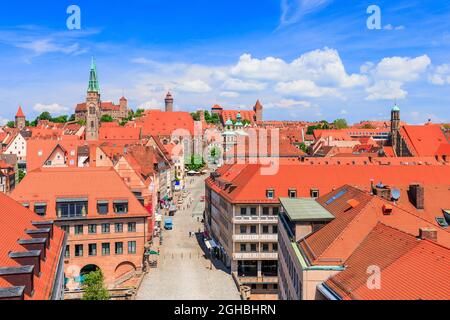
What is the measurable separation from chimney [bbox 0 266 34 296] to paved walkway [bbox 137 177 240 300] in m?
23.9

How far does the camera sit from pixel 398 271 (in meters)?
19.2

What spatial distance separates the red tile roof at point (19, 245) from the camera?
22062 millimetres

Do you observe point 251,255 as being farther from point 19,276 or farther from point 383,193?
point 19,276

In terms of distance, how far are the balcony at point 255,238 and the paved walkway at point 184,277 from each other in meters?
4.32

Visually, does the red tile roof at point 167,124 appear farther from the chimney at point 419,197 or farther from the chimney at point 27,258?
the chimney at point 27,258

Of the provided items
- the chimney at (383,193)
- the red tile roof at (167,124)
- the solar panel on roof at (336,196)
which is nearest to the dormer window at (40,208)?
the solar panel on roof at (336,196)

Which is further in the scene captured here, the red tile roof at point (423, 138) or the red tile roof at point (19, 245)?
the red tile roof at point (423, 138)

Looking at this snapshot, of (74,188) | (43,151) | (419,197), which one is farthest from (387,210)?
(43,151)

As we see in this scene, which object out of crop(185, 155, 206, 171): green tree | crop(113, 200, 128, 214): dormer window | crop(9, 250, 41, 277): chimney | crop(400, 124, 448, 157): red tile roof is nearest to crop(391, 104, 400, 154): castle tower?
crop(400, 124, 448, 157): red tile roof

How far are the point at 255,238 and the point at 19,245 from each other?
31695mm

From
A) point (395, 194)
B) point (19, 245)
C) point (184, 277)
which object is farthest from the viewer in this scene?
point (184, 277)

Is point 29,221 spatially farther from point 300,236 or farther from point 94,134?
point 94,134

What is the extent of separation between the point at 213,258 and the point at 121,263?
44.0ft
